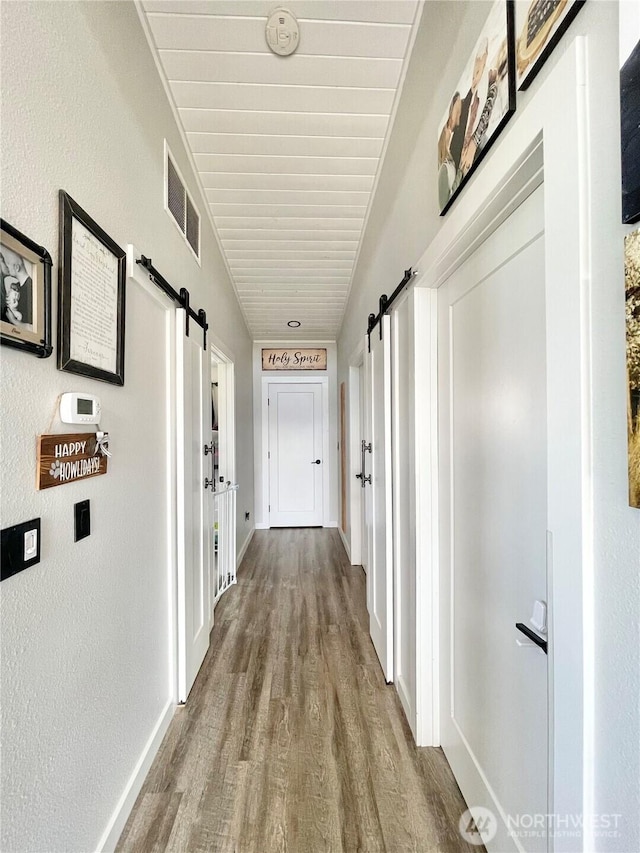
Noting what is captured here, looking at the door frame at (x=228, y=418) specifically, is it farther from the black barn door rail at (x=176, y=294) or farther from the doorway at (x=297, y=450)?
the doorway at (x=297, y=450)

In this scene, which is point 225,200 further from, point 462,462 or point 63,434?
point 462,462

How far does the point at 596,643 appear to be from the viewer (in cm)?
62

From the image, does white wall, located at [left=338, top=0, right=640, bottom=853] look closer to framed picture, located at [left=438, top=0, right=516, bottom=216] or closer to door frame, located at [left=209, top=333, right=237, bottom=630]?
framed picture, located at [left=438, top=0, right=516, bottom=216]

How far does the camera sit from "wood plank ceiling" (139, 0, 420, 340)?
1.36 metres

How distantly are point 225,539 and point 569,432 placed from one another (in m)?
2.98

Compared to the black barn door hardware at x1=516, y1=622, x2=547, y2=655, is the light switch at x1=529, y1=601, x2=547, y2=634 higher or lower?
higher

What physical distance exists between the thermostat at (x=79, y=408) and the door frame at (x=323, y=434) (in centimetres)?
408

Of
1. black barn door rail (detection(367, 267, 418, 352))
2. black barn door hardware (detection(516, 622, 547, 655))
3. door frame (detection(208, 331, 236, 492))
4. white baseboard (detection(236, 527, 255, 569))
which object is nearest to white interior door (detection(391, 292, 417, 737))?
black barn door rail (detection(367, 267, 418, 352))

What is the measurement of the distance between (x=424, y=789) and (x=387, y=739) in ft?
0.79

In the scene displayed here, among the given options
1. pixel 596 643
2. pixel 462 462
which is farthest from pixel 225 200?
pixel 596 643

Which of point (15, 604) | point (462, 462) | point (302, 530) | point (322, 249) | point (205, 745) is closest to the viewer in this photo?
point (15, 604)

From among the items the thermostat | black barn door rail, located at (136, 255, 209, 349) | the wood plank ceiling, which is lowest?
the thermostat

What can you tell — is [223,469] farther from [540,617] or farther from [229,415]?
[540,617]

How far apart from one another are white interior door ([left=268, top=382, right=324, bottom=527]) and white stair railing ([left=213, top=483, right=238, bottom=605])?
187 cm
